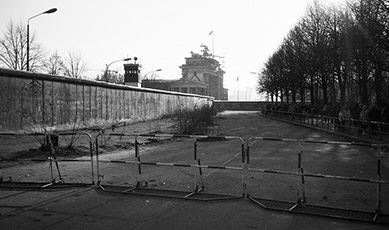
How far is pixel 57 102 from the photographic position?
21.4 m

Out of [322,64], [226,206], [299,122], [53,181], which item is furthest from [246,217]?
[299,122]

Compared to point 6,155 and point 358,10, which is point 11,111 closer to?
point 6,155

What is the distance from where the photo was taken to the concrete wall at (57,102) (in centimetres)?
1766

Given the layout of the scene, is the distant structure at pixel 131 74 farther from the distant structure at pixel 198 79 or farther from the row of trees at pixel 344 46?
the distant structure at pixel 198 79

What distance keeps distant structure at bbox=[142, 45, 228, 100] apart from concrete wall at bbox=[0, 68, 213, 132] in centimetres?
7927

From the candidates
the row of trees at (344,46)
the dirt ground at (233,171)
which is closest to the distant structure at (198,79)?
the row of trees at (344,46)

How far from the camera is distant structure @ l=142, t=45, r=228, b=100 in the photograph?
114500 millimetres

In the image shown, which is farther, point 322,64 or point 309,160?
point 322,64

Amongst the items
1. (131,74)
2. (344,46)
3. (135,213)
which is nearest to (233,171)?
(135,213)

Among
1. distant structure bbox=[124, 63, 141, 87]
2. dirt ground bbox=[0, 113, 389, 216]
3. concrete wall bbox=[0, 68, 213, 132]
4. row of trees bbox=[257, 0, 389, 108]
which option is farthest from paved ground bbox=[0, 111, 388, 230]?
distant structure bbox=[124, 63, 141, 87]

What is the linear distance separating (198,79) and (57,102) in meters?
106

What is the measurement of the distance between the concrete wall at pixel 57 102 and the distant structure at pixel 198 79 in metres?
79.3

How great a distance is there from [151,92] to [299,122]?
15589mm

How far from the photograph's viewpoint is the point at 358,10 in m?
25.0
